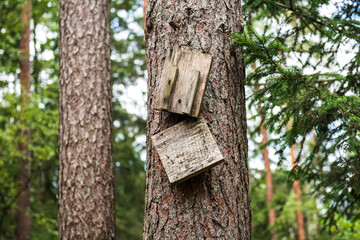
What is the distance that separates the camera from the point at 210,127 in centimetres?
194

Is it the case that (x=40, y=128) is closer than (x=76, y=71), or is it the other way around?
(x=76, y=71)

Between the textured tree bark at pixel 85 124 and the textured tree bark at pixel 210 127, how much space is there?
5.62 feet

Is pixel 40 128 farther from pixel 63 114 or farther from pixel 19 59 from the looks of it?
pixel 63 114

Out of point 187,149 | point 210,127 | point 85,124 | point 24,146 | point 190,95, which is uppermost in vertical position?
point 24,146

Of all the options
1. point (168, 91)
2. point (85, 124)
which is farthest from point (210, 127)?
point (85, 124)

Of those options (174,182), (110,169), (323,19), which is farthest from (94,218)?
(323,19)

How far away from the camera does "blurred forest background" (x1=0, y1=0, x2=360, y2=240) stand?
8.13 feet

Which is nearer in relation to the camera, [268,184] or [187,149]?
[187,149]

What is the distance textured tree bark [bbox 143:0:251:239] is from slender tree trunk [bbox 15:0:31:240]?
20.2 feet

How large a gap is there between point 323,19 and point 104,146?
265cm

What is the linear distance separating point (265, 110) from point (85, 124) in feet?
6.44

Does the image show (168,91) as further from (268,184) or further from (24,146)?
(268,184)

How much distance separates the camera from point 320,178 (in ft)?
13.0

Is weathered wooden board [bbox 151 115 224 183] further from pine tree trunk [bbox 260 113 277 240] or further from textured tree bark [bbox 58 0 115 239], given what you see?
pine tree trunk [bbox 260 113 277 240]
